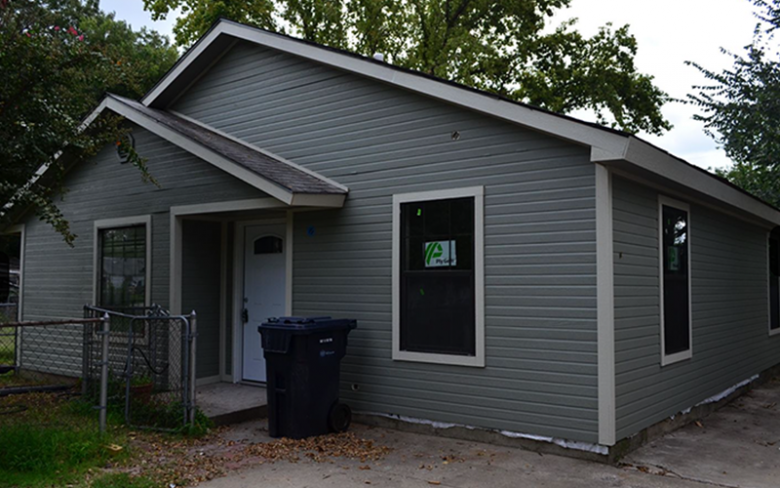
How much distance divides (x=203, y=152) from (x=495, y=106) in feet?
11.7

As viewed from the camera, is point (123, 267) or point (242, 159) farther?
point (123, 267)

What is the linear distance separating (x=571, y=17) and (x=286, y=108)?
19535 millimetres

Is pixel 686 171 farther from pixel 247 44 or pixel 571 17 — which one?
pixel 571 17

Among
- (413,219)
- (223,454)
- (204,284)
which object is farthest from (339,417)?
(204,284)

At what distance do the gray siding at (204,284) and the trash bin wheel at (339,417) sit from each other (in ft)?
8.76

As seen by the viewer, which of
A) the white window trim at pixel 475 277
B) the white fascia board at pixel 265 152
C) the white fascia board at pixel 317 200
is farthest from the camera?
the white fascia board at pixel 265 152

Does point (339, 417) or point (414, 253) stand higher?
point (414, 253)

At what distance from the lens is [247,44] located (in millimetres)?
9414

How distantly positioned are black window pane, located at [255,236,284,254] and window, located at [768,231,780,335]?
8759mm

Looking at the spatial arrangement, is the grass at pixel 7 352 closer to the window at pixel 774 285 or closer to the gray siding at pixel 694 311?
the gray siding at pixel 694 311

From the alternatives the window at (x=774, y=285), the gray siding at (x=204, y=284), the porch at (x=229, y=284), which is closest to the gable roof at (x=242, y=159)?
the porch at (x=229, y=284)

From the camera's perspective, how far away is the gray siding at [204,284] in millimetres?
8891

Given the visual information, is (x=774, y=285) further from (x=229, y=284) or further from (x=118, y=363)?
(x=118, y=363)

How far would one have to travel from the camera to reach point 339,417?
7.06 m
